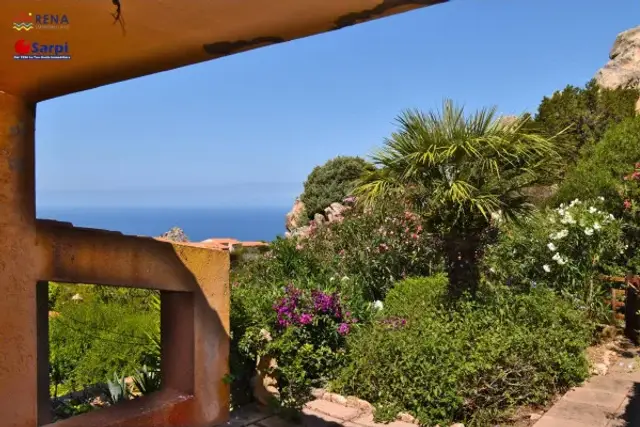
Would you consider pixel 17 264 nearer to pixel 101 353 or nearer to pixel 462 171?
pixel 101 353

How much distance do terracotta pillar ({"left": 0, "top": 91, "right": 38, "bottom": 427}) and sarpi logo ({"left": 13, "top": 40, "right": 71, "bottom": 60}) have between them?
194 mm

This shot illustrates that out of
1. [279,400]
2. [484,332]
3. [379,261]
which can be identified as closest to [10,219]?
[279,400]

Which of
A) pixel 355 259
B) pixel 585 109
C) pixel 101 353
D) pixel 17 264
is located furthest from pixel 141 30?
pixel 585 109

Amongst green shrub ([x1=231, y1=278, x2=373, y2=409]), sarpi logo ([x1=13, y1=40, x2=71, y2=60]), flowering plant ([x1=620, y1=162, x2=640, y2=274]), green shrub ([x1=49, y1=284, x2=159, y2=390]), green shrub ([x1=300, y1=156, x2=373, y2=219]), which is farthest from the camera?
green shrub ([x1=300, y1=156, x2=373, y2=219])

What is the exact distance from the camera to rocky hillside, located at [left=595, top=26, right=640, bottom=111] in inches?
1014

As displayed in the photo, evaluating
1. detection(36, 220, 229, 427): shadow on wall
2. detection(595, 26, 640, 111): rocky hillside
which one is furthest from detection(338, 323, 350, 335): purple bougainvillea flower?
detection(595, 26, 640, 111): rocky hillside

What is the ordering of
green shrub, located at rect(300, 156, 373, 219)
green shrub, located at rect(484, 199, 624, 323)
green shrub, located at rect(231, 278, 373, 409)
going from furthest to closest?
green shrub, located at rect(300, 156, 373, 219) → green shrub, located at rect(484, 199, 624, 323) → green shrub, located at rect(231, 278, 373, 409)

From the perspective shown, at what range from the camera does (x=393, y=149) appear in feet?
18.9

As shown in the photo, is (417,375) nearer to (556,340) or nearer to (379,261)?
(556,340)

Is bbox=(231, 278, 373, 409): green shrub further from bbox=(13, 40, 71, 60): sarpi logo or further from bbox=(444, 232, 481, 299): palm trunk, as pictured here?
bbox=(13, 40, 71, 60): sarpi logo

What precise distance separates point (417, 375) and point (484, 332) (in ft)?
3.27

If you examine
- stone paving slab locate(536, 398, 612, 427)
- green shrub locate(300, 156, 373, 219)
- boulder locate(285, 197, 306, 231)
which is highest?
green shrub locate(300, 156, 373, 219)

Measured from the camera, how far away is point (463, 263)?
226 inches

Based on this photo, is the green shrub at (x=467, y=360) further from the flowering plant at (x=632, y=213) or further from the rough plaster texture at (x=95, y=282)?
the flowering plant at (x=632, y=213)
